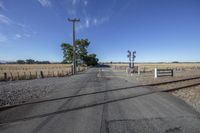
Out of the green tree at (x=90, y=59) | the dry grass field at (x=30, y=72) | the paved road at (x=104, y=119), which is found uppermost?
the green tree at (x=90, y=59)

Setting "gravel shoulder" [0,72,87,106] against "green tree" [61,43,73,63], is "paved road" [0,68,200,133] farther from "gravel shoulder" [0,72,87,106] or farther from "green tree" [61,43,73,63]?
"green tree" [61,43,73,63]

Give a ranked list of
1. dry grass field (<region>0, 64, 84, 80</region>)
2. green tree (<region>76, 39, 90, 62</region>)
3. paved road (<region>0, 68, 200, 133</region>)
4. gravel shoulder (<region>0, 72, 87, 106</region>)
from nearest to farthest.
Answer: paved road (<region>0, 68, 200, 133</region>) < gravel shoulder (<region>0, 72, 87, 106</region>) < dry grass field (<region>0, 64, 84, 80</region>) < green tree (<region>76, 39, 90, 62</region>)

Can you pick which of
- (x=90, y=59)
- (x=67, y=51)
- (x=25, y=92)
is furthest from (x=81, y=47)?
(x=25, y=92)

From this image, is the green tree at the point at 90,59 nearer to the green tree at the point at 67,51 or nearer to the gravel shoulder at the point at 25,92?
the green tree at the point at 67,51

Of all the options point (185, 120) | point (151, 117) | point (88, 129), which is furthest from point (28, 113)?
point (185, 120)

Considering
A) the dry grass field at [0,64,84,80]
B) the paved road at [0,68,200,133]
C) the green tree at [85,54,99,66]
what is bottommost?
the dry grass field at [0,64,84,80]

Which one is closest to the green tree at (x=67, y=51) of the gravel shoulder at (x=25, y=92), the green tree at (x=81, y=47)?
the green tree at (x=81, y=47)

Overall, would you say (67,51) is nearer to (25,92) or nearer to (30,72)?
(30,72)

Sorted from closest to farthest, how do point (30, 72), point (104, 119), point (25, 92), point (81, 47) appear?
point (104, 119), point (25, 92), point (30, 72), point (81, 47)

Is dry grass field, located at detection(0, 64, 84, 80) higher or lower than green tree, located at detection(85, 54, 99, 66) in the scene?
lower

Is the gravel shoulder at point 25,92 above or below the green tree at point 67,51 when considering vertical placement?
below

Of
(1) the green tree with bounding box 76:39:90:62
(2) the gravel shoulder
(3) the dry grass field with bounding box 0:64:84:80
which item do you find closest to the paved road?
(2) the gravel shoulder

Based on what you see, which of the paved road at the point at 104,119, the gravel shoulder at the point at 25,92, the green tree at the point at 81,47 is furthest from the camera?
the green tree at the point at 81,47

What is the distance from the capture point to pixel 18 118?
5891 millimetres
